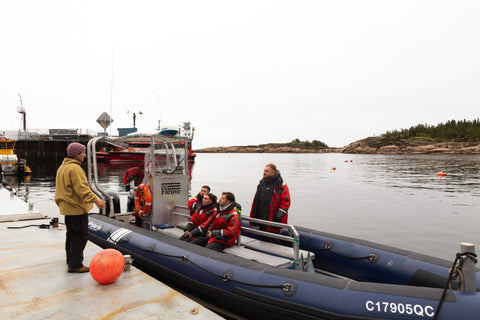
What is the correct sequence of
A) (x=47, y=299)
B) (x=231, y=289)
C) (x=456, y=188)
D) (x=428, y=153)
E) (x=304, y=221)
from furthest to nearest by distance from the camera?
(x=428, y=153)
(x=456, y=188)
(x=304, y=221)
(x=231, y=289)
(x=47, y=299)

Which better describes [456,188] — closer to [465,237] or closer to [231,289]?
[465,237]

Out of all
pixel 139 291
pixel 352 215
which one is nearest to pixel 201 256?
pixel 139 291

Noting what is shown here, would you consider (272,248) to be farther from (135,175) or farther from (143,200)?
(135,175)

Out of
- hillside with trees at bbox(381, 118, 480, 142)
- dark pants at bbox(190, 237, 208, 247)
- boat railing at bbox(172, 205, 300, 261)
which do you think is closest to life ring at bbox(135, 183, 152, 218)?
boat railing at bbox(172, 205, 300, 261)

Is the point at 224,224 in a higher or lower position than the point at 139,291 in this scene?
higher

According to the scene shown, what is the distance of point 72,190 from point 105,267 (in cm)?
94

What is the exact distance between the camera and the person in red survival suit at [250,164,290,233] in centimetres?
538

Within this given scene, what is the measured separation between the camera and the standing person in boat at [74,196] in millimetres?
3611

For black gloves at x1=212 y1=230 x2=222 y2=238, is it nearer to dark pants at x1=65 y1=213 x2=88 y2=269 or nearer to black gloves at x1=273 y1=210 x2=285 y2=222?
black gloves at x1=273 y1=210 x2=285 y2=222

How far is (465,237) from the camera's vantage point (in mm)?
10359

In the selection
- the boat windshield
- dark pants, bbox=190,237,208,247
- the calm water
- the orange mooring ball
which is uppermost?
the boat windshield

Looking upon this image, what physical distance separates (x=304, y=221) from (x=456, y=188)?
48.8ft

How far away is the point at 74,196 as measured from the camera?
3693mm

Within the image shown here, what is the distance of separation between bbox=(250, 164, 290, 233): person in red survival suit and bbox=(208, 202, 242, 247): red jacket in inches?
26.2
